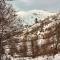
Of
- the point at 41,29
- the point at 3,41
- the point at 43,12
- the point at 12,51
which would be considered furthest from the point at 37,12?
the point at 3,41

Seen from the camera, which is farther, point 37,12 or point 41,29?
point 37,12

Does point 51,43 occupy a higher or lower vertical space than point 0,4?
lower

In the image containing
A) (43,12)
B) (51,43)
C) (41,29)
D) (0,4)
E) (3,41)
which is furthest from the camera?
(43,12)

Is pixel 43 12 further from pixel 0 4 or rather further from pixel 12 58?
pixel 0 4

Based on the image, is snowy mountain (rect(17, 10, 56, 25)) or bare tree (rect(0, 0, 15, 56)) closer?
bare tree (rect(0, 0, 15, 56))

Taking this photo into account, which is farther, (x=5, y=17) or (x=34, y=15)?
(x=34, y=15)

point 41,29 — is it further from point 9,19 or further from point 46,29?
point 9,19

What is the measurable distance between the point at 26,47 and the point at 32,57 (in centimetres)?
250

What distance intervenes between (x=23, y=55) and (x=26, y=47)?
1.49 meters

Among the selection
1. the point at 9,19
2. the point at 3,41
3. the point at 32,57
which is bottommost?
the point at 32,57

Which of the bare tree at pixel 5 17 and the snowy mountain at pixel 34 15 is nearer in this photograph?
the bare tree at pixel 5 17

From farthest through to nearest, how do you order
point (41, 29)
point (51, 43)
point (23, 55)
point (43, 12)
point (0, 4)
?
point (43, 12) → point (41, 29) → point (23, 55) → point (51, 43) → point (0, 4)

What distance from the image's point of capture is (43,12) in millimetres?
38656

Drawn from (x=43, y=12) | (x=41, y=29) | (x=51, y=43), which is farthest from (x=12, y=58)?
(x=43, y=12)
